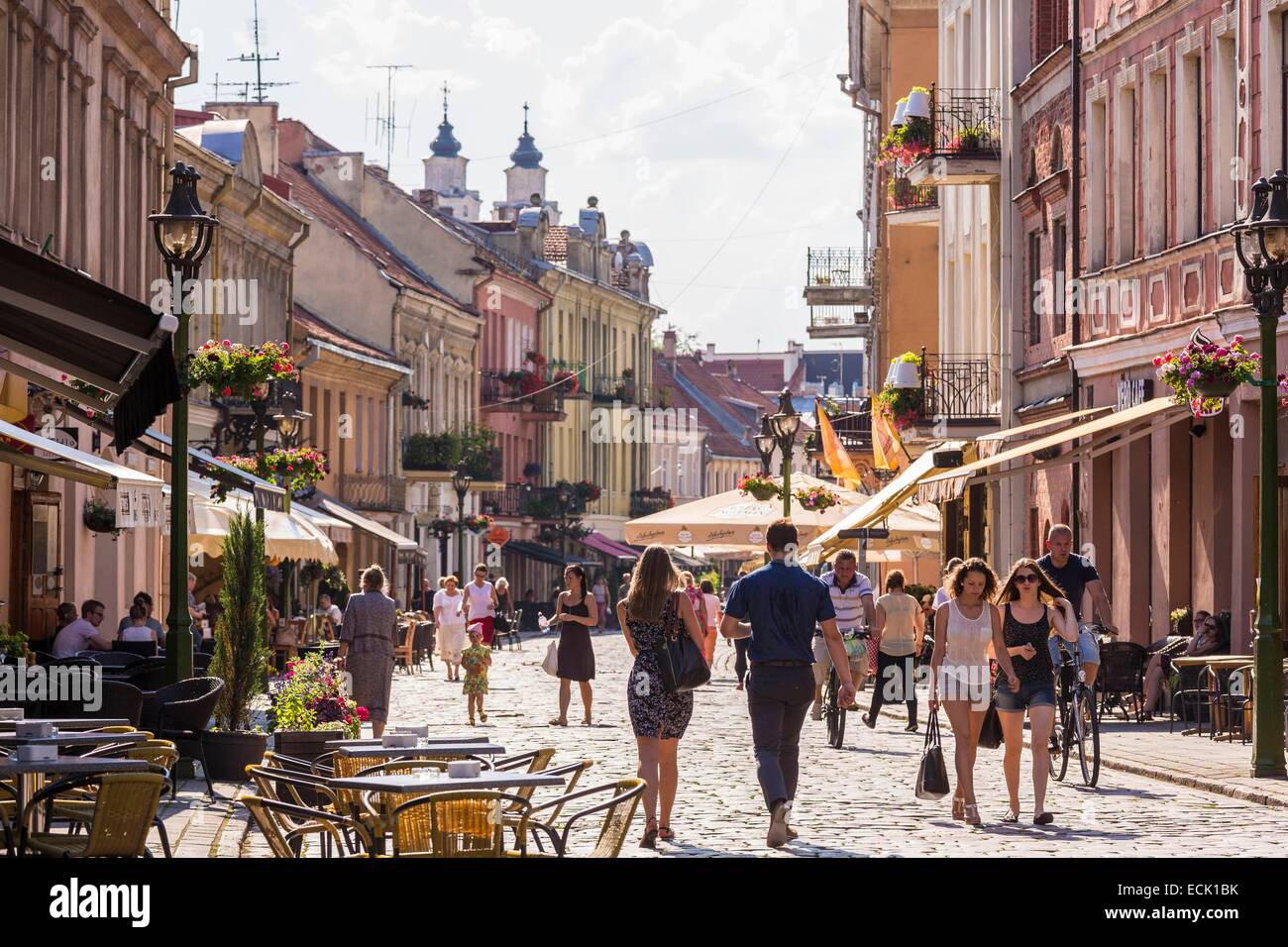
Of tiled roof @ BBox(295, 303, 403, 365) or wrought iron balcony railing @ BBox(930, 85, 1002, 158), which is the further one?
tiled roof @ BBox(295, 303, 403, 365)

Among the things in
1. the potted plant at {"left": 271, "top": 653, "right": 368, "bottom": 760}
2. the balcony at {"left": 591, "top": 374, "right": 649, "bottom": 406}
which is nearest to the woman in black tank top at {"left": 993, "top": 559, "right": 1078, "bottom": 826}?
the potted plant at {"left": 271, "top": 653, "right": 368, "bottom": 760}

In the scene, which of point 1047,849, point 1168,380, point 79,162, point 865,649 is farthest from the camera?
point 79,162

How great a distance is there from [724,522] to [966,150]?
21.5 ft

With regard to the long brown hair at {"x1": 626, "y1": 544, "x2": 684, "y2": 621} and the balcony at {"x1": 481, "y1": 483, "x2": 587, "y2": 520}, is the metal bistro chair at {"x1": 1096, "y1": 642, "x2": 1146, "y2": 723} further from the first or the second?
the balcony at {"x1": 481, "y1": 483, "x2": 587, "y2": 520}

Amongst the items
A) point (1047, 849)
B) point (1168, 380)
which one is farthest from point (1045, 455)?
point (1047, 849)

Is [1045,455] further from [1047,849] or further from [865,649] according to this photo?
[1047,849]

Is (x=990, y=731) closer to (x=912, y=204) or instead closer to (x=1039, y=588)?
(x=1039, y=588)

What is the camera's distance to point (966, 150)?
3634 centimetres

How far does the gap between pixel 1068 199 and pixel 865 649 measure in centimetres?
977

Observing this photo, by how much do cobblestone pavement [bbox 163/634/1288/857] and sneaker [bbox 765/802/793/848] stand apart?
0.40 ft

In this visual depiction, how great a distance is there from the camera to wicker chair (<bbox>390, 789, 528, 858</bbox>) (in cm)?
957

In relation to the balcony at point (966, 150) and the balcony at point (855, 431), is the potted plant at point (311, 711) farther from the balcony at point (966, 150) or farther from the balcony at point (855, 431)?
the balcony at point (855, 431)
